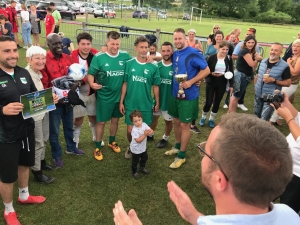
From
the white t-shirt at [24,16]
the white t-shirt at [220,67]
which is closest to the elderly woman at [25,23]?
the white t-shirt at [24,16]

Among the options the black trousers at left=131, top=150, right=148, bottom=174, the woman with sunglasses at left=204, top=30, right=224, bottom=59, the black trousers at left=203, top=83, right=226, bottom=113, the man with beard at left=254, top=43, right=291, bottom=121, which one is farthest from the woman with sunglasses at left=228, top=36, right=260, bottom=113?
the black trousers at left=131, top=150, right=148, bottom=174

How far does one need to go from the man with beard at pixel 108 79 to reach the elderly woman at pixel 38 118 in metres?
0.89

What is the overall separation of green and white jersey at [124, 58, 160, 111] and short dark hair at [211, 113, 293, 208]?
3.21 m

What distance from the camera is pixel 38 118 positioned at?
3457mm

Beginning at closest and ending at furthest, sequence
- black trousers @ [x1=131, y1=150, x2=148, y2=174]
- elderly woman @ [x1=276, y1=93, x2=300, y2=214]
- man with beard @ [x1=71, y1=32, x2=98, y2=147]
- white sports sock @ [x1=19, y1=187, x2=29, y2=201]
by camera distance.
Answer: elderly woman @ [x1=276, y1=93, x2=300, y2=214] → white sports sock @ [x1=19, y1=187, x2=29, y2=201] → black trousers @ [x1=131, y1=150, x2=148, y2=174] → man with beard @ [x1=71, y1=32, x2=98, y2=147]

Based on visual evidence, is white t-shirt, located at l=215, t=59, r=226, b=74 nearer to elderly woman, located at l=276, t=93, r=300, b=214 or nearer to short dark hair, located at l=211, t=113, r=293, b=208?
elderly woman, located at l=276, t=93, r=300, b=214

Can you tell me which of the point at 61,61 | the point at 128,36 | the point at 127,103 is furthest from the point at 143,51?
the point at 128,36

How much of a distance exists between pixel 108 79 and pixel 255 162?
357 centimetres

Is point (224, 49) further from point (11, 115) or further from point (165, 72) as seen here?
point (11, 115)

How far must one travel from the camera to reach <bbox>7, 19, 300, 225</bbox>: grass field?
3.42 meters

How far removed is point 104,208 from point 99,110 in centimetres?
167

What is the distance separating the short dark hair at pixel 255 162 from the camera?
3.36ft

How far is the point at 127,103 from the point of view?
14.4ft

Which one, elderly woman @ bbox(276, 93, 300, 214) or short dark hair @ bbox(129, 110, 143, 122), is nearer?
elderly woman @ bbox(276, 93, 300, 214)
